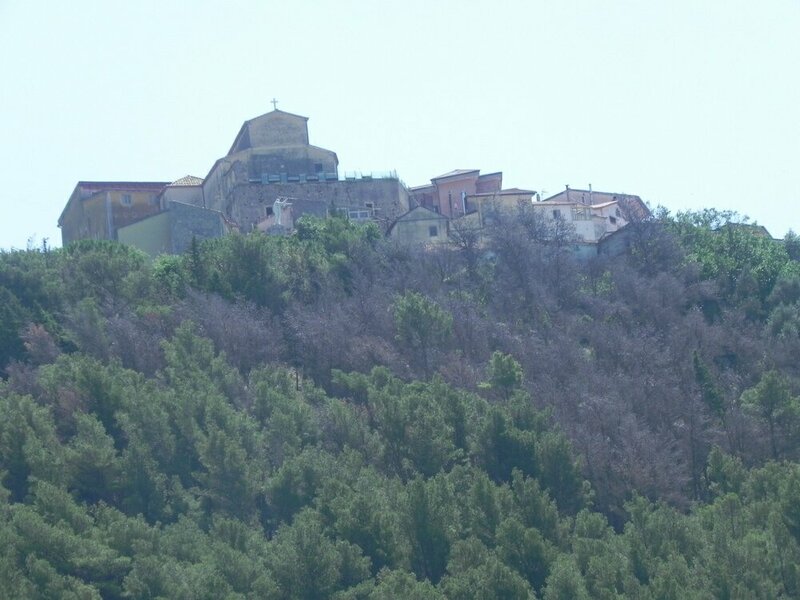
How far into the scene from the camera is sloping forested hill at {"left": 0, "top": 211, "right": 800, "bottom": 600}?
29547 millimetres

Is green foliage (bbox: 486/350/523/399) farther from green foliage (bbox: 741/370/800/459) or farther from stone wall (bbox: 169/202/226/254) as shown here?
stone wall (bbox: 169/202/226/254)

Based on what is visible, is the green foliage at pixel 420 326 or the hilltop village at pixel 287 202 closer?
the green foliage at pixel 420 326

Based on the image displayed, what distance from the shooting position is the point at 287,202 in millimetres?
54375

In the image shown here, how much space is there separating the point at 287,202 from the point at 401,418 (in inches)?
818

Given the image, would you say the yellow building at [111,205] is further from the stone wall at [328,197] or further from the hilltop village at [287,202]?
the stone wall at [328,197]

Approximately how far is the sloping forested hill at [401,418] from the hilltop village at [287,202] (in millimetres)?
3922

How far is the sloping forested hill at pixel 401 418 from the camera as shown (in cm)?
2955

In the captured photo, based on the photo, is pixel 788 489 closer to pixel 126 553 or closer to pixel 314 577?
pixel 314 577

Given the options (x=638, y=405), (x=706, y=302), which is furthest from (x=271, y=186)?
(x=638, y=405)

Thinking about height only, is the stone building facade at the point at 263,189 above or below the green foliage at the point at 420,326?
above

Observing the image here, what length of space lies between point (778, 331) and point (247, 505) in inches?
713

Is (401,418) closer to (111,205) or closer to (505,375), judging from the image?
(505,375)

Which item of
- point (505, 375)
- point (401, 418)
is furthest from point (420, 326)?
point (401, 418)

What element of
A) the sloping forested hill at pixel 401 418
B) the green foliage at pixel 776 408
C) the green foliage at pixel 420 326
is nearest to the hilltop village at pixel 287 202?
the sloping forested hill at pixel 401 418
